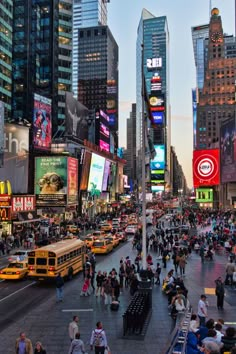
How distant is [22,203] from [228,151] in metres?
70.4

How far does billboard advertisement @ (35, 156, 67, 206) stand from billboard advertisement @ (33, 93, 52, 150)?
3690 mm

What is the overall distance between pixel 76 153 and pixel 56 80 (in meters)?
34.6

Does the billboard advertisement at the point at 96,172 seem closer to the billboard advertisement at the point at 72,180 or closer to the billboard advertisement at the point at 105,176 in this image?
the billboard advertisement at the point at 105,176

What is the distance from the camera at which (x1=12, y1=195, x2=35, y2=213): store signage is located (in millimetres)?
51281

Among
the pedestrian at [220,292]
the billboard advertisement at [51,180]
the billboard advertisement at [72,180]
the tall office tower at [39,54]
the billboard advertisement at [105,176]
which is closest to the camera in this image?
the pedestrian at [220,292]

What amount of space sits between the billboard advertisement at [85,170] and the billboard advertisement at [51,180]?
15805 millimetres

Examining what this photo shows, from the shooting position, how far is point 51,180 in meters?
71.9

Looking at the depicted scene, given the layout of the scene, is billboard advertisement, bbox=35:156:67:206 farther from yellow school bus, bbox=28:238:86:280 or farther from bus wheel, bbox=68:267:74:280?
yellow school bus, bbox=28:238:86:280

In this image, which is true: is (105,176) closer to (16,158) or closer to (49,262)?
(16,158)

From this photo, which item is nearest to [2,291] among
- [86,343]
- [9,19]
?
[86,343]

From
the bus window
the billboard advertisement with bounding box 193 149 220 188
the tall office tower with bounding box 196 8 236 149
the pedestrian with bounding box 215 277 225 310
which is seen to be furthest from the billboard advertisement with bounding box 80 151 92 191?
the tall office tower with bounding box 196 8 236 149

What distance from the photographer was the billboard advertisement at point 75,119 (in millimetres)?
90375

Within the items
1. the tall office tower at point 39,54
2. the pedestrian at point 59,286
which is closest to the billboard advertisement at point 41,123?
the tall office tower at point 39,54

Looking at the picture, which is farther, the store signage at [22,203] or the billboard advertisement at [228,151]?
the billboard advertisement at [228,151]
